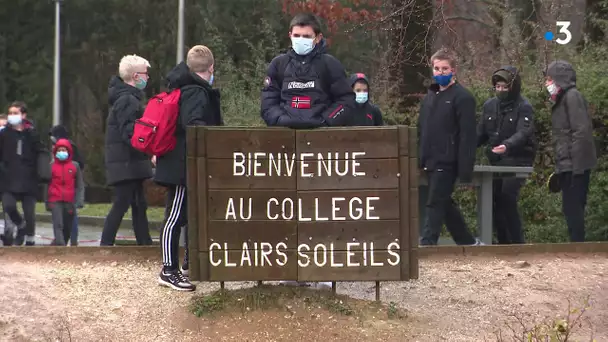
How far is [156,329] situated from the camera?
255 inches

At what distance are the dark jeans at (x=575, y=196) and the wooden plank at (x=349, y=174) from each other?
306cm

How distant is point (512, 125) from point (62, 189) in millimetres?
5036

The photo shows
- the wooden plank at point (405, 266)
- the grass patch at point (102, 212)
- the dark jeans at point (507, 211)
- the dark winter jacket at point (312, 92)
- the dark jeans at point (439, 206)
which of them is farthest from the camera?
the grass patch at point (102, 212)

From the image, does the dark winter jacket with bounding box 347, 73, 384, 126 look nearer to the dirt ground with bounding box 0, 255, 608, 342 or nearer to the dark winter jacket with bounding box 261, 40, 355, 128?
the dirt ground with bounding box 0, 255, 608, 342

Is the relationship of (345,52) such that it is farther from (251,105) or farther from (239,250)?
(239,250)

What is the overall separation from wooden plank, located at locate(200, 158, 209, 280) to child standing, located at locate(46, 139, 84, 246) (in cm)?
503

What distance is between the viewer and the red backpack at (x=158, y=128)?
7.00m

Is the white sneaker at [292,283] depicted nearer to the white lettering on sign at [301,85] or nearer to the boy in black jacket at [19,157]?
the white lettering on sign at [301,85]

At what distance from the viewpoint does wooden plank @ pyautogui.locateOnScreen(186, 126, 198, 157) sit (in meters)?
6.55

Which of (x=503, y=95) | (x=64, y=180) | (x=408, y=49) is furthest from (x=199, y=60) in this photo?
(x=408, y=49)

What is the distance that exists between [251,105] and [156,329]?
6862mm

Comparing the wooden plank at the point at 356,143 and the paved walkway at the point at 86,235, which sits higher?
the wooden plank at the point at 356,143

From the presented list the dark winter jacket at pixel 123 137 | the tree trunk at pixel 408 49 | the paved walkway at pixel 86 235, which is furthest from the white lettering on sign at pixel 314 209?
the paved walkway at pixel 86 235

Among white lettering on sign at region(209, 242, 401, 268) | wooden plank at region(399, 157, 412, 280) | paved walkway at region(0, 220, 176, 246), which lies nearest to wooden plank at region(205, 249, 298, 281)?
white lettering on sign at region(209, 242, 401, 268)
